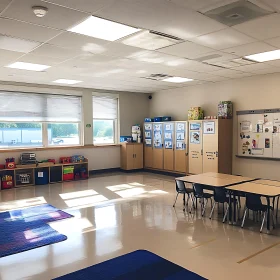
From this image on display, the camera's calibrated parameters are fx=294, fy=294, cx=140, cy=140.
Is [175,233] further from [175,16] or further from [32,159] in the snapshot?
[32,159]

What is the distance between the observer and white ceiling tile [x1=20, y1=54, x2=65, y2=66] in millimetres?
5824

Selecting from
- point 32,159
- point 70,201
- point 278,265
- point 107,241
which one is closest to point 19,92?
point 32,159

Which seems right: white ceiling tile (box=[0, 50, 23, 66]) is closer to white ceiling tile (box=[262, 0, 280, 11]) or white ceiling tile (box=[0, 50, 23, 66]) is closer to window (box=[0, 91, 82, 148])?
window (box=[0, 91, 82, 148])

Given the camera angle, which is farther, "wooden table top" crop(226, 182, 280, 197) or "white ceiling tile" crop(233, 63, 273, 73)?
"white ceiling tile" crop(233, 63, 273, 73)

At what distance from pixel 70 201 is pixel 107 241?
2662mm

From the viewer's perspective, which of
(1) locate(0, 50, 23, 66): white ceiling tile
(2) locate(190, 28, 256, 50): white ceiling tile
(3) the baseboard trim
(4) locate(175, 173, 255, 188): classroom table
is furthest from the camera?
(3) the baseboard trim

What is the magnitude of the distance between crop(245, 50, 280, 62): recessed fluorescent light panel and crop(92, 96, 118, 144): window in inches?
231

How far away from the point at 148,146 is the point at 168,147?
1.09 m

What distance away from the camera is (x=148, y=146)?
1103 centimetres

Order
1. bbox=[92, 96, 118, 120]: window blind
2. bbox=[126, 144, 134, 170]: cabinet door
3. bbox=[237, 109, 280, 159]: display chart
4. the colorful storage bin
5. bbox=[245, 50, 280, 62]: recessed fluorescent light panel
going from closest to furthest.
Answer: bbox=[245, 50, 280, 62]: recessed fluorescent light panel
bbox=[237, 109, 280, 159]: display chart
the colorful storage bin
bbox=[92, 96, 118, 120]: window blind
bbox=[126, 144, 134, 170]: cabinet door

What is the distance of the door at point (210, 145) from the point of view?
27.9 ft

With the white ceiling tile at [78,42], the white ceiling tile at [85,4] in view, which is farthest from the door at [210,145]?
the white ceiling tile at [85,4]

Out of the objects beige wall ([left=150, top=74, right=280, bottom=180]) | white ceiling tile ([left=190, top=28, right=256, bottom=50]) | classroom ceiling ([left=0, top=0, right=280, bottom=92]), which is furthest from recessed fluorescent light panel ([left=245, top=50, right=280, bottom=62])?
beige wall ([left=150, top=74, right=280, bottom=180])

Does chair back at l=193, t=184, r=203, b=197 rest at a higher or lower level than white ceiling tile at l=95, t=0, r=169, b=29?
lower
